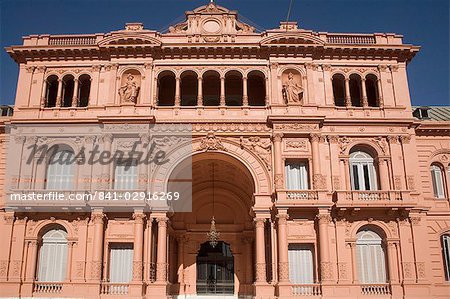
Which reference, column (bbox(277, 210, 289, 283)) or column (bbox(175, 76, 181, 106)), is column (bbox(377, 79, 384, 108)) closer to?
column (bbox(277, 210, 289, 283))

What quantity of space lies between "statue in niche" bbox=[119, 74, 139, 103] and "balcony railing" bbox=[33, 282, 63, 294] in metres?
12.4

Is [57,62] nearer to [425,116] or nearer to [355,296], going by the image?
[355,296]

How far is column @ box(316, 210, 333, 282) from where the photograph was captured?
2719 centimetres

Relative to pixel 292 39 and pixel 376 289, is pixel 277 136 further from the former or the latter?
pixel 376 289

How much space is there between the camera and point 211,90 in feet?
113

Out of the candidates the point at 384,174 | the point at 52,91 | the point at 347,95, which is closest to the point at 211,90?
the point at 347,95

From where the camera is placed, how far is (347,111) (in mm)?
31062

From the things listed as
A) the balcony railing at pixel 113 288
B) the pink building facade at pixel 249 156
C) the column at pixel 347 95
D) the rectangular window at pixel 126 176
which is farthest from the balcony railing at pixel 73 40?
the column at pixel 347 95

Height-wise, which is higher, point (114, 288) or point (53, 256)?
point (53, 256)

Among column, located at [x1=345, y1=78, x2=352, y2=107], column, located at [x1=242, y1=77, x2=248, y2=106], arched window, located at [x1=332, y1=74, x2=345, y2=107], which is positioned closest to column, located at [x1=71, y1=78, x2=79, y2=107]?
column, located at [x1=242, y1=77, x2=248, y2=106]

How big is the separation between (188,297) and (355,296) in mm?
12624

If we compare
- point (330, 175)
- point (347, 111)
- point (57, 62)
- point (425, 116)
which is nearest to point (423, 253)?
point (330, 175)

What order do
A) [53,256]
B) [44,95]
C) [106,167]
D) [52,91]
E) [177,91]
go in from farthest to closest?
[52,91], [44,95], [177,91], [106,167], [53,256]

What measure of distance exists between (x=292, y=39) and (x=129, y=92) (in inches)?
462
